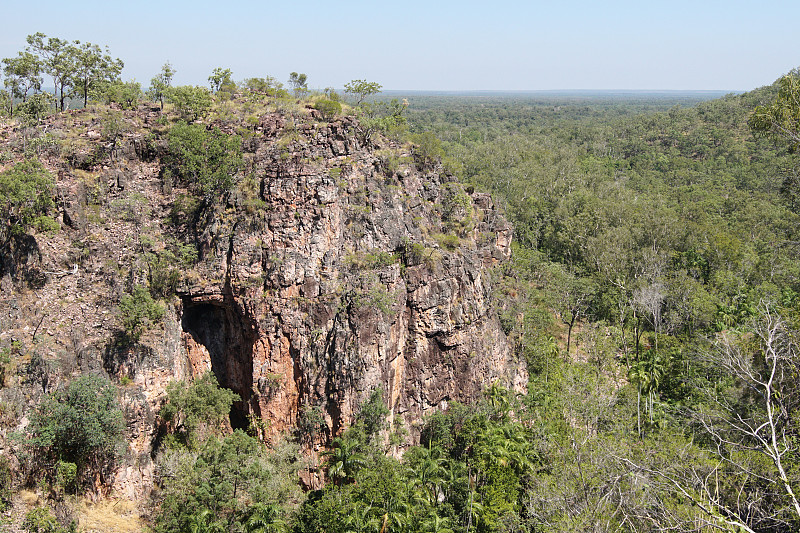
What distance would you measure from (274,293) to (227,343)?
495cm

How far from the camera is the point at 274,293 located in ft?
96.5

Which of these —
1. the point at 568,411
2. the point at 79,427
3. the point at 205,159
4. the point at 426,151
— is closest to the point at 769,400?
the point at 568,411

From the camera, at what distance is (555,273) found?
173 ft

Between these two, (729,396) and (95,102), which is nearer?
(729,396)

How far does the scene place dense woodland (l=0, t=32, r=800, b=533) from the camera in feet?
60.2

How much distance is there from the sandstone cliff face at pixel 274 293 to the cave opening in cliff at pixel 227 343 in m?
0.10

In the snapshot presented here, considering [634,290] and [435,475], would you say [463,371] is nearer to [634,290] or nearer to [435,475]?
[435,475]

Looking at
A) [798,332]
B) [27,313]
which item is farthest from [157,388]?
[798,332]

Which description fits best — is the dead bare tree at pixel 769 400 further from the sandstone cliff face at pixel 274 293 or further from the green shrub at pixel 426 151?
the green shrub at pixel 426 151

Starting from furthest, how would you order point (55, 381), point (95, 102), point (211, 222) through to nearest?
point (95, 102), point (211, 222), point (55, 381)

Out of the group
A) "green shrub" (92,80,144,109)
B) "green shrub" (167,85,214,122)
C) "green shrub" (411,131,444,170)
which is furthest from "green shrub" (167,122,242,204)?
"green shrub" (411,131,444,170)

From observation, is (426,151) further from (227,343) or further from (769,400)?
(769,400)

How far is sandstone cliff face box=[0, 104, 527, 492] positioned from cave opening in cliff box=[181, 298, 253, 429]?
10cm

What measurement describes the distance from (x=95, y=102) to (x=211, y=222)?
588 inches
